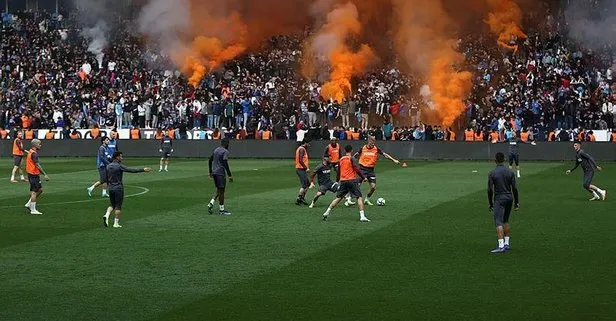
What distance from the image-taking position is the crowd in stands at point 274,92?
58844 millimetres

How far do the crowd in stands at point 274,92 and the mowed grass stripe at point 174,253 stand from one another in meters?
27.8

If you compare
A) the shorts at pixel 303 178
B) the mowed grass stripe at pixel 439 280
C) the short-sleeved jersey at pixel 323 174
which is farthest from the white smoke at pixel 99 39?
the mowed grass stripe at pixel 439 280

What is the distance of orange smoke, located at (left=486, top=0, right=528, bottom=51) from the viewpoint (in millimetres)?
62312

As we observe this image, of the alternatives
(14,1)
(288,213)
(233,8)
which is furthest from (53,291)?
(14,1)

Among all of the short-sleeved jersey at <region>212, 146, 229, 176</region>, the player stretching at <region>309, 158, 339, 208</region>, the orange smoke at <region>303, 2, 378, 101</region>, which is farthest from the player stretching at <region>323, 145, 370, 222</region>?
the orange smoke at <region>303, 2, 378, 101</region>

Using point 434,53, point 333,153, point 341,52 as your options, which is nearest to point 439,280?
point 333,153

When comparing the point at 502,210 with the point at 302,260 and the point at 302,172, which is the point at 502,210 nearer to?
the point at 302,260

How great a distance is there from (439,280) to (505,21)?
47.7 m

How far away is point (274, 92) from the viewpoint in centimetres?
6506

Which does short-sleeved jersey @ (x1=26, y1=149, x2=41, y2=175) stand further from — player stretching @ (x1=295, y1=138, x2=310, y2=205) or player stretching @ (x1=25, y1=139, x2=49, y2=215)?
player stretching @ (x1=295, y1=138, x2=310, y2=205)

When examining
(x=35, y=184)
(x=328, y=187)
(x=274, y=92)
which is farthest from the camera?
(x=274, y=92)

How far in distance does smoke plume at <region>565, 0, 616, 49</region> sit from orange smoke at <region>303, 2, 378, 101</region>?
1186 centimetres

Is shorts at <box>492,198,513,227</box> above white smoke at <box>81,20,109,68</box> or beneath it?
beneath

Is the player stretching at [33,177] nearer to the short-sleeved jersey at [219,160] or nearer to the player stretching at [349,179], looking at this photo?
the short-sleeved jersey at [219,160]
